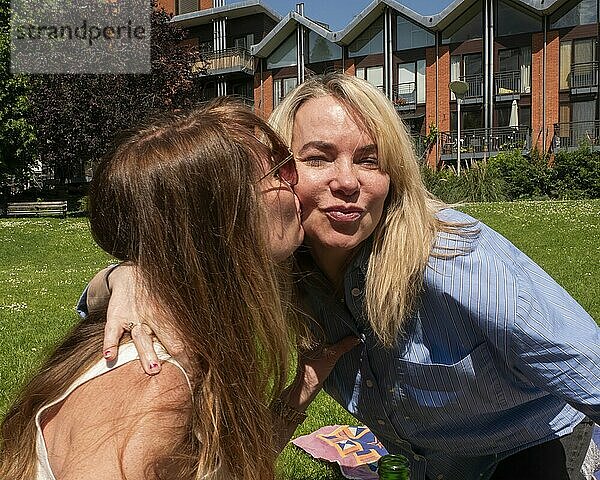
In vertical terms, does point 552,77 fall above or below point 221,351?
above

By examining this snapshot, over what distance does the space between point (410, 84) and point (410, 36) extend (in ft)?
8.19

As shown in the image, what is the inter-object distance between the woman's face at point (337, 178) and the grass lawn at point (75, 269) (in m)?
2.48

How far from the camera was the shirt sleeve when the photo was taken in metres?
2.29

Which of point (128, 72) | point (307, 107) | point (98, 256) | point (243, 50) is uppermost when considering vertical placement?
point (243, 50)

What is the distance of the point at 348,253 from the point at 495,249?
518mm

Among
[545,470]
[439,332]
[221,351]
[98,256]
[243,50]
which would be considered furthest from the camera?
[243,50]

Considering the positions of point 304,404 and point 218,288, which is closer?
point 218,288

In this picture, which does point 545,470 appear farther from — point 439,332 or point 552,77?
point 552,77

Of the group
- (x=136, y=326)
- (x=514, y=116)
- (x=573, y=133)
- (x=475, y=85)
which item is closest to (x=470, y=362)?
(x=136, y=326)

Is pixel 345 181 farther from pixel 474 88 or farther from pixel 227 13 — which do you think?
→ pixel 227 13

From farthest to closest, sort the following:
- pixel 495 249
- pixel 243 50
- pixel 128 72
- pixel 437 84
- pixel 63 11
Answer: pixel 243 50, pixel 437 84, pixel 63 11, pixel 128 72, pixel 495 249

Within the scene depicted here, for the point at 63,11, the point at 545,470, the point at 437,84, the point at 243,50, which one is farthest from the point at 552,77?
the point at 545,470

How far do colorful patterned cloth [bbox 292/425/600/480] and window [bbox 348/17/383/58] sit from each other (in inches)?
1407

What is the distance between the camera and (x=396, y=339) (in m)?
2.61
